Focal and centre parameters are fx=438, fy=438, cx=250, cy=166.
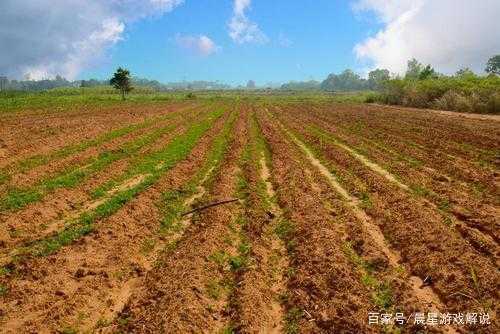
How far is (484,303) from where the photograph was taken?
23.1 feet

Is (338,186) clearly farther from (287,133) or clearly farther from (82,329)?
(287,133)

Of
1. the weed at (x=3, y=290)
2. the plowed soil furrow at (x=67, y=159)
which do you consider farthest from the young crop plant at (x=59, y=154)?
the weed at (x=3, y=290)

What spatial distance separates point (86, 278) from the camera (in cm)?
829

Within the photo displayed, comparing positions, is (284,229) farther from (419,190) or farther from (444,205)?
(419,190)

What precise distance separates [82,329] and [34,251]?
3484 millimetres

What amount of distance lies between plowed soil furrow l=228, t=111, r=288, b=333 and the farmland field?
3 centimetres

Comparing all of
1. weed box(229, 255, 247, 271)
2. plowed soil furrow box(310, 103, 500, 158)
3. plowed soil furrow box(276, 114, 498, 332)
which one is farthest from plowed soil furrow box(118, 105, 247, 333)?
plowed soil furrow box(310, 103, 500, 158)

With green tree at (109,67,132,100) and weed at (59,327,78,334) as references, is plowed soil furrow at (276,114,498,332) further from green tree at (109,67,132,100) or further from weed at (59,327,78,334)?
green tree at (109,67,132,100)

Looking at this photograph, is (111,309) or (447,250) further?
(447,250)

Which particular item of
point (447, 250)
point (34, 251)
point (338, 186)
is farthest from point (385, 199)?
point (34, 251)

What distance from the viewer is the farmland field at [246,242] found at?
7042mm

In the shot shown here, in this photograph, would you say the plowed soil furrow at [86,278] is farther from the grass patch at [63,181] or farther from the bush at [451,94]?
the bush at [451,94]

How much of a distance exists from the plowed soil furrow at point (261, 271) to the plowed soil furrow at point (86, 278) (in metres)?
2.04

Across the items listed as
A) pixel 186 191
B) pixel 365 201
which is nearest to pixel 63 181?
pixel 186 191
